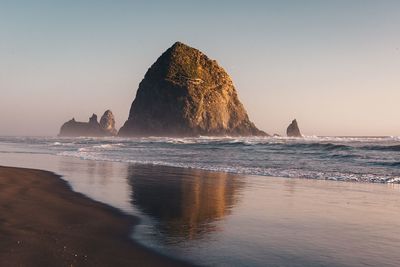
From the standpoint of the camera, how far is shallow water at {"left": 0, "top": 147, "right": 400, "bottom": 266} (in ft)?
16.7

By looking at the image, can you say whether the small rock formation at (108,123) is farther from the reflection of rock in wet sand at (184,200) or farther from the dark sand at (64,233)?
the dark sand at (64,233)

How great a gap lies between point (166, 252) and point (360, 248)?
262cm

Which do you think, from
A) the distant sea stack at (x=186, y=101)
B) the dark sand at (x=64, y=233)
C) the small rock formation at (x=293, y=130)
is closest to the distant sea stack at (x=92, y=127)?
the distant sea stack at (x=186, y=101)

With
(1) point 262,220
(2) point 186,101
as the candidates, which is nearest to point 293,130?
(2) point 186,101

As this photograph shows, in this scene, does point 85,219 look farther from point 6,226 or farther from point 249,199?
point 249,199

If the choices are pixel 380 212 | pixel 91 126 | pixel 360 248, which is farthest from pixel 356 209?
pixel 91 126

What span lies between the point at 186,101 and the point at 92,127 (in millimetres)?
83422

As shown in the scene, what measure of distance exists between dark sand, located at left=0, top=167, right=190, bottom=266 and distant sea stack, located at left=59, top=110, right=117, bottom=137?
174993 mm

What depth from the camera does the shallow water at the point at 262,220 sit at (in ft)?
16.7

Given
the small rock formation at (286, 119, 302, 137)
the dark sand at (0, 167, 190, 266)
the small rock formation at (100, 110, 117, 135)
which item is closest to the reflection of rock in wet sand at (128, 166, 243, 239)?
the dark sand at (0, 167, 190, 266)

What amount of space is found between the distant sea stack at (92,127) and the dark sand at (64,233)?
574ft

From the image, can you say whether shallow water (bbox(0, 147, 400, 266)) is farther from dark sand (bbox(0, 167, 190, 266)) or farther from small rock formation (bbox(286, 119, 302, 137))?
small rock formation (bbox(286, 119, 302, 137))

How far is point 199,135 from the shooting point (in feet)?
360

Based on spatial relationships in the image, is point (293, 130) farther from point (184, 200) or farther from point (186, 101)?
point (184, 200)
